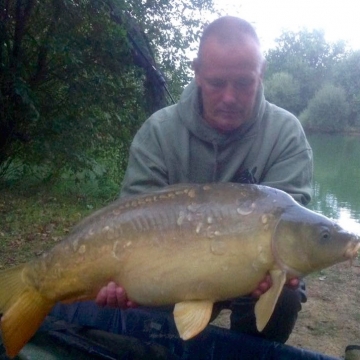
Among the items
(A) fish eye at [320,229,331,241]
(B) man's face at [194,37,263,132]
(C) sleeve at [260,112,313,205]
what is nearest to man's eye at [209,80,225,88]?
(B) man's face at [194,37,263,132]

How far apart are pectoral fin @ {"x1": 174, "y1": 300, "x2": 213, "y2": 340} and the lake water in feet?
3.45

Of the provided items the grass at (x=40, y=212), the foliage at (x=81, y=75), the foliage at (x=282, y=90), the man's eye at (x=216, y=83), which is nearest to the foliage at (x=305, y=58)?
the foliage at (x=282, y=90)

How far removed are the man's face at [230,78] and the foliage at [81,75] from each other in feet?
7.51

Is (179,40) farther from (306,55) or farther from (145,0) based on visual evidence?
(306,55)

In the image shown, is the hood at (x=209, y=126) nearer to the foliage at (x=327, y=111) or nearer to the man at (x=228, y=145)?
the man at (x=228, y=145)

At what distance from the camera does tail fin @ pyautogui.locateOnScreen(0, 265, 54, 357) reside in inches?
53.2

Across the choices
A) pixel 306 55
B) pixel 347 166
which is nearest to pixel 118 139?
pixel 347 166

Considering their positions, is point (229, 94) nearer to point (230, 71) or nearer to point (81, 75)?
point (230, 71)

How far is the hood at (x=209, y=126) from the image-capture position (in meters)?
1.73

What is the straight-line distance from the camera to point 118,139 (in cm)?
457

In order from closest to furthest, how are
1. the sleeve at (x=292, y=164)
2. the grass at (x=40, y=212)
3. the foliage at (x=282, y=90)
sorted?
the sleeve at (x=292, y=164), the grass at (x=40, y=212), the foliage at (x=282, y=90)

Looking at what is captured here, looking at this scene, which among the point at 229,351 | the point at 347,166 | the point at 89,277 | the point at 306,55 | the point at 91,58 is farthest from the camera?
the point at 306,55

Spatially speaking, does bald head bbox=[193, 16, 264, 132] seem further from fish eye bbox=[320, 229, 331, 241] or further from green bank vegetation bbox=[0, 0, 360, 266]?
green bank vegetation bbox=[0, 0, 360, 266]

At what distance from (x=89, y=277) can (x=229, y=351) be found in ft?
1.86
